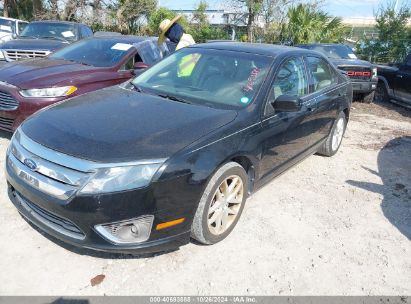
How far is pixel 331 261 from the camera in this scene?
3.07 meters

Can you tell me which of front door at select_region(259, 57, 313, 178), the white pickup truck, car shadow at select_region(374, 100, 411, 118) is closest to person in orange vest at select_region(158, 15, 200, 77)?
front door at select_region(259, 57, 313, 178)

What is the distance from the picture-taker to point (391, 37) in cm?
1673

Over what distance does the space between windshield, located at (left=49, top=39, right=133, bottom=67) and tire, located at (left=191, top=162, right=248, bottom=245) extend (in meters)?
3.28

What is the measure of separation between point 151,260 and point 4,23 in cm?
1211

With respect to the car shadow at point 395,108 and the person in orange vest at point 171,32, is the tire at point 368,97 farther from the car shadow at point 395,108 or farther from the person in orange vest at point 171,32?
the person in orange vest at point 171,32

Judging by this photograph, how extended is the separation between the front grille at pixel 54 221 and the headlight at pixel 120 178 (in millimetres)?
340

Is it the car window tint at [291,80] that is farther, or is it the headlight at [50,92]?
the headlight at [50,92]

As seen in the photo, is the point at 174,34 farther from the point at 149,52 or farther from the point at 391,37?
the point at 391,37

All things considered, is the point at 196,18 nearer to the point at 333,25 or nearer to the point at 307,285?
the point at 333,25

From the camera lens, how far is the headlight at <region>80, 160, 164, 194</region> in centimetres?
236

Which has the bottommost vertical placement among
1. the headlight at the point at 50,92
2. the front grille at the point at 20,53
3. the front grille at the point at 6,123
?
the front grille at the point at 6,123

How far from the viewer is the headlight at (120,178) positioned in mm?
2357

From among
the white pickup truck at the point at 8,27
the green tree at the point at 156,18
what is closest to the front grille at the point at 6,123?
the white pickup truck at the point at 8,27

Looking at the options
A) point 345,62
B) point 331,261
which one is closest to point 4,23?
point 345,62
